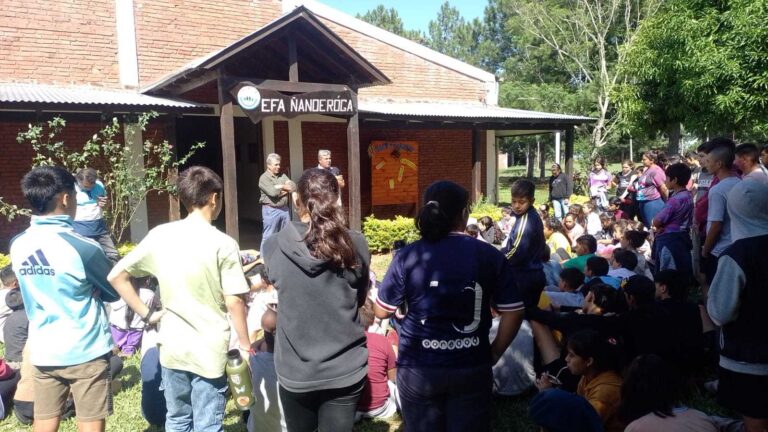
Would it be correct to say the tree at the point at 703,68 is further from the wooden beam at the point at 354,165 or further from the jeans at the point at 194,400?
the jeans at the point at 194,400

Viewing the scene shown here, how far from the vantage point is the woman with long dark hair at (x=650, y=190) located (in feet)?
26.3

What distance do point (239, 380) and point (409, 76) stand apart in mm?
12342

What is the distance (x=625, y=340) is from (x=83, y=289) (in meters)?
3.28

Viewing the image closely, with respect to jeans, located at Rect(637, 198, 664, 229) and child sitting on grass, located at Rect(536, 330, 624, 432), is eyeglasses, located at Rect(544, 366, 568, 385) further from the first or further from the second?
jeans, located at Rect(637, 198, 664, 229)

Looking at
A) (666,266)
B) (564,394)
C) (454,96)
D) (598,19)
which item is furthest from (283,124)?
(598,19)

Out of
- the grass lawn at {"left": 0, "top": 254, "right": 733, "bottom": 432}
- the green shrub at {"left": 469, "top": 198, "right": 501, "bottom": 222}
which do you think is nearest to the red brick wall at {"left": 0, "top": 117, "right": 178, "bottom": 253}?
the grass lawn at {"left": 0, "top": 254, "right": 733, "bottom": 432}

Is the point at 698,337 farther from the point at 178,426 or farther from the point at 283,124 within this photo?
the point at 283,124

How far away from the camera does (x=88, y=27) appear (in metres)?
9.68

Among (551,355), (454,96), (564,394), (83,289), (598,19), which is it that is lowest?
(551,355)

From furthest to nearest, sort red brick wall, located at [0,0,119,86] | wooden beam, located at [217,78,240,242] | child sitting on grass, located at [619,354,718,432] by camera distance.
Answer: red brick wall, located at [0,0,119,86] → wooden beam, located at [217,78,240,242] → child sitting on grass, located at [619,354,718,432]

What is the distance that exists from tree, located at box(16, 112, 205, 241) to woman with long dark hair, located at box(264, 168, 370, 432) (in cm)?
692

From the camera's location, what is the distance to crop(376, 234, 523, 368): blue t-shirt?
2.16 m

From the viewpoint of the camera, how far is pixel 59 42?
9422 millimetres

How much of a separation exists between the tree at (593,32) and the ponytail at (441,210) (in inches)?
911
